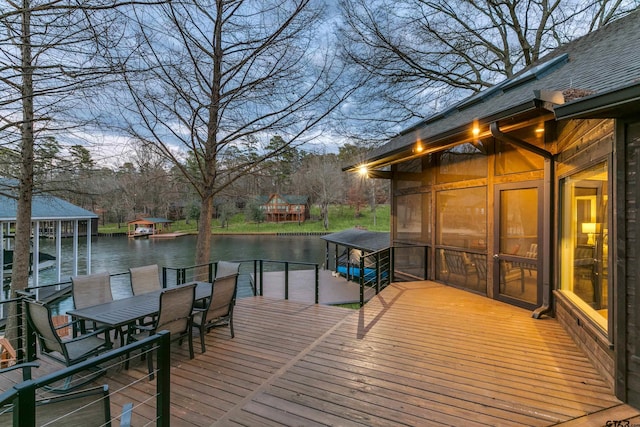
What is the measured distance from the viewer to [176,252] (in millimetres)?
25734

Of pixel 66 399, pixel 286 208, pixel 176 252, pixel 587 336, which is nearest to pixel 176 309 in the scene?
pixel 66 399

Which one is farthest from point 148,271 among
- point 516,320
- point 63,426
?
point 516,320

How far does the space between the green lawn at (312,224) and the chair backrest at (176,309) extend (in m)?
32.2

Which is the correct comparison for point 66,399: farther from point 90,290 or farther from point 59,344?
point 90,290

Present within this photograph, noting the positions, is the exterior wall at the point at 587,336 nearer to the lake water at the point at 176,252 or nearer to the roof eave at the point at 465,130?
the roof eave at the point at 465,130

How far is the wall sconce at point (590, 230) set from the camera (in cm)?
323

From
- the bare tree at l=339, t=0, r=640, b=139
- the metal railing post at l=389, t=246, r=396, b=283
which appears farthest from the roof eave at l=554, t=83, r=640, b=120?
the bare tree at l=339, t=0, r=640, b=139

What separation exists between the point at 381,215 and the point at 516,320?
38.0 metres

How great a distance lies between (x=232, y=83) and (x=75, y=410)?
6559mm

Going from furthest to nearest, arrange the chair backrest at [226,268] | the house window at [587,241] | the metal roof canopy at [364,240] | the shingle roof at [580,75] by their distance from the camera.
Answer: the metal roof canopy at [364,240]
the chair backrest at [226,268]
the house window at [587,241]
the shingle roof at [580,75]

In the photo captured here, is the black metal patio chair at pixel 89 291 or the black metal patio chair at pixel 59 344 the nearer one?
the black metal patio chair at pixel 59 344

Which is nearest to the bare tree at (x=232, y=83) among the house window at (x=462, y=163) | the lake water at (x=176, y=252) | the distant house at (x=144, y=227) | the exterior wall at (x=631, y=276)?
the house window at (x=462, y=163)

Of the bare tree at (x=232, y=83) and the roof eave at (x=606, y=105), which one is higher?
the bare tree at (x=232, y=83)

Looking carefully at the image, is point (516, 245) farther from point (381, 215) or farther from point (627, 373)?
point (381, 215)
